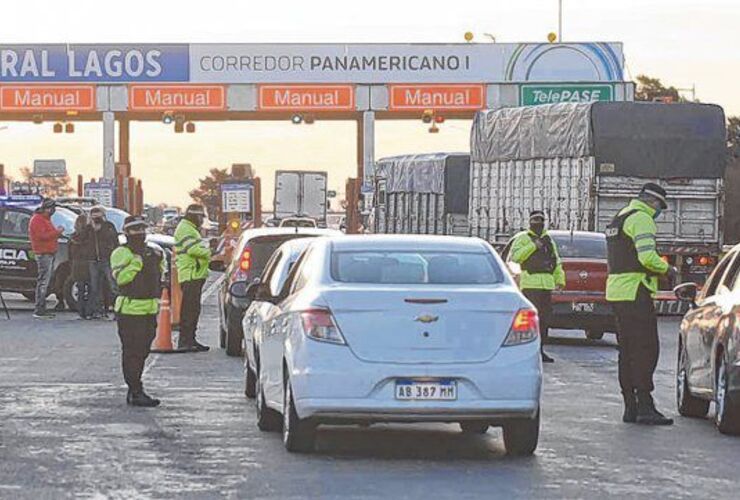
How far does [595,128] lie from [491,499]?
75.9ft

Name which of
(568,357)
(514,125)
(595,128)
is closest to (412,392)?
(568,357)

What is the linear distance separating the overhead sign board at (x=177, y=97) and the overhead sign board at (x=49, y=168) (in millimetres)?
12906

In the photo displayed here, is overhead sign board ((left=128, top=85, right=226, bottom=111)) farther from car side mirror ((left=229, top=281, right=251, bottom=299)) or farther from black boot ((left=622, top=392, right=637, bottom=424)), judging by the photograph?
black boot ((left=622, top=392, right=637, bottom=424))

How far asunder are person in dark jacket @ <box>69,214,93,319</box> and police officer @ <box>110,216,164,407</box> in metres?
14.3

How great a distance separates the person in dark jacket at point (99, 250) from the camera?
103 ft

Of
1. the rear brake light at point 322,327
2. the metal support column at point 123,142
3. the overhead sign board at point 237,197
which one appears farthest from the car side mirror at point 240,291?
the metal support column at point 123,142

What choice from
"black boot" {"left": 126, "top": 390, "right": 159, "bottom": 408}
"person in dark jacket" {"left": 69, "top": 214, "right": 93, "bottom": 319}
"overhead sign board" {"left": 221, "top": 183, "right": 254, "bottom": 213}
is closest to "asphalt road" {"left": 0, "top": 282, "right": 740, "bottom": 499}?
"black boot" {"left": 126, "top": 390, "right": 159, "bottom": 408}

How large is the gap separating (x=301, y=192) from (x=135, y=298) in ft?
181

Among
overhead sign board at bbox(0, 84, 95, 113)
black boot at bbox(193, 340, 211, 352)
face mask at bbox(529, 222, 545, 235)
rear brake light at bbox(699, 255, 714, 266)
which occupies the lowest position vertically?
black boot at bbox(193, 340, 211, 352)

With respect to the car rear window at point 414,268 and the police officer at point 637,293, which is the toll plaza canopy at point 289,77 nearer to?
the police officer at point 637,293

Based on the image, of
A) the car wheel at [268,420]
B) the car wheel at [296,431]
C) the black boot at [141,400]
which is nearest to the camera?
the car wheel at [296,431]

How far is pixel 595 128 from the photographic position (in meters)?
33.8

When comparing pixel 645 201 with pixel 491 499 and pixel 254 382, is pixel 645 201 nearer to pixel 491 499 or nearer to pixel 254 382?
pixel 254 382

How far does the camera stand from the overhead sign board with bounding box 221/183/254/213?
67375 mm
